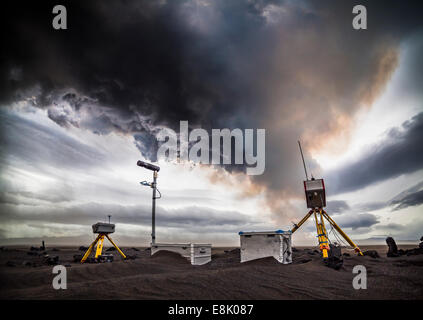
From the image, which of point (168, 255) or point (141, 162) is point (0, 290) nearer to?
point (168, 255)

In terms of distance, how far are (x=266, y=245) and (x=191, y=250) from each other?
20.4 ft

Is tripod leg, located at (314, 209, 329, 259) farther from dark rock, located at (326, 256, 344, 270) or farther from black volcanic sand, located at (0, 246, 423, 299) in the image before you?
black volcanic sand, located at (0, 246, 423, 299)

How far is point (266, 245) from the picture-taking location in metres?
18.6

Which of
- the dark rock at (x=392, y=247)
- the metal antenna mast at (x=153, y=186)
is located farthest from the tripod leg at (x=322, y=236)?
the metal antenna mast at (x=153, y=186)

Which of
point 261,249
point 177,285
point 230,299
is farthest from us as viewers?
point 261,249

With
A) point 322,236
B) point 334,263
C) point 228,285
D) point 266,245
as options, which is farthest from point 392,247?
point 228,285

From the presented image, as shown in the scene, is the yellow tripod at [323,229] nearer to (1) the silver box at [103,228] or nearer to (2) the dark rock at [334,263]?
(2) the dark rock at [334,263]

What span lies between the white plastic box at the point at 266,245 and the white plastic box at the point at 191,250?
166 inches

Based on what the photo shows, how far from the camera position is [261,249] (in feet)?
61.4

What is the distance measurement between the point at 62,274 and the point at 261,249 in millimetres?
12740

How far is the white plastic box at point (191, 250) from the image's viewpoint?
2092 centimetres
